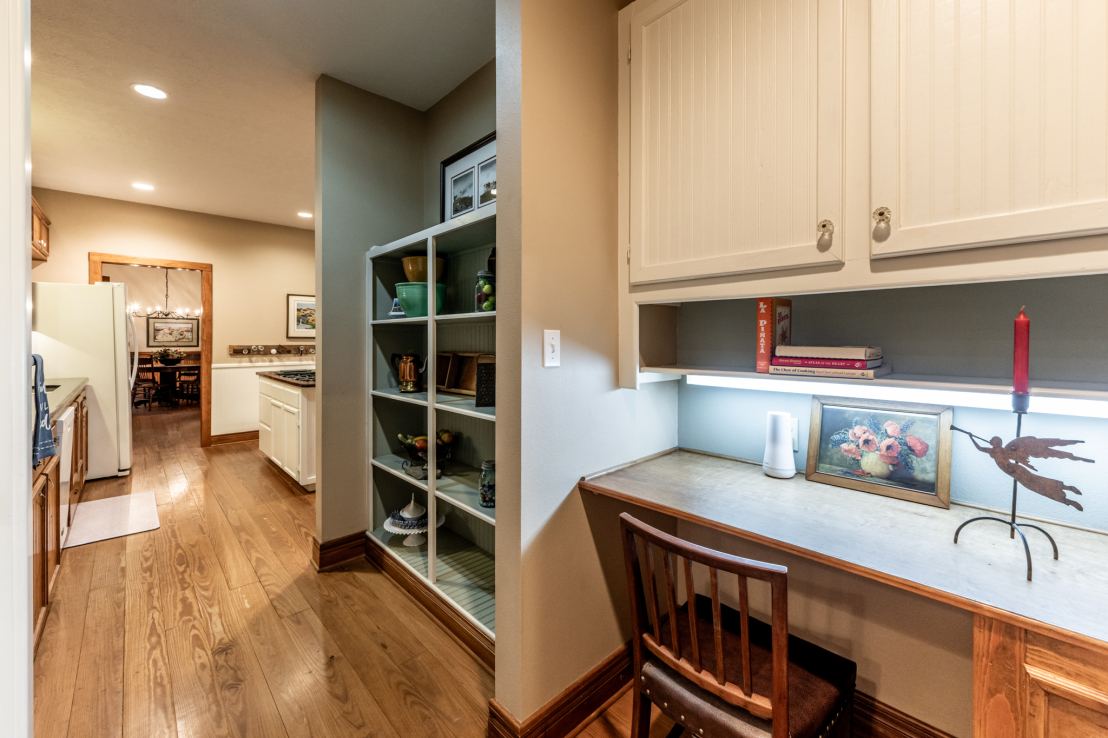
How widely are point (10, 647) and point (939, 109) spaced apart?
→ 2.04m

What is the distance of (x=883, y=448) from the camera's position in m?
1.43

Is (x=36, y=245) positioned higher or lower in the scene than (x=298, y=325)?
higher

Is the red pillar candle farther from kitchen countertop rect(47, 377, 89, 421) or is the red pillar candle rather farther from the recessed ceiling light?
the recessed ceiling light

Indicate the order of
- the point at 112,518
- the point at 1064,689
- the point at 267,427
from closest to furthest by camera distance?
the point at 1064,689 → the point at 112,518 → the point at 267,427

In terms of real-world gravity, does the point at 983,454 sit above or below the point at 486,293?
below

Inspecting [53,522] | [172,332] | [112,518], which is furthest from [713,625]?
[172,332]

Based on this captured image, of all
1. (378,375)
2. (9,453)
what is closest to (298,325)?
(378,375)

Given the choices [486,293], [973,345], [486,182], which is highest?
[486,182]

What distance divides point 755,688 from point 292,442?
368 centimetres

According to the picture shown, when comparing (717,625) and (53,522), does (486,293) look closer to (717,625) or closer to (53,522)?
(717,625)

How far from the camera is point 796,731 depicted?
1.00 m

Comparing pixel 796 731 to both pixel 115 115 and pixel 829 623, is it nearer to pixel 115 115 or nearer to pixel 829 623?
pixel 829 623

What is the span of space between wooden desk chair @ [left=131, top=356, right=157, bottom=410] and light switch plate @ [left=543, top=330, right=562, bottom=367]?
9.65 m

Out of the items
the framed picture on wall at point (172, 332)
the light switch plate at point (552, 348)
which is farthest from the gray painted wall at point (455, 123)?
the framed picture on wall at point (172, 332)
